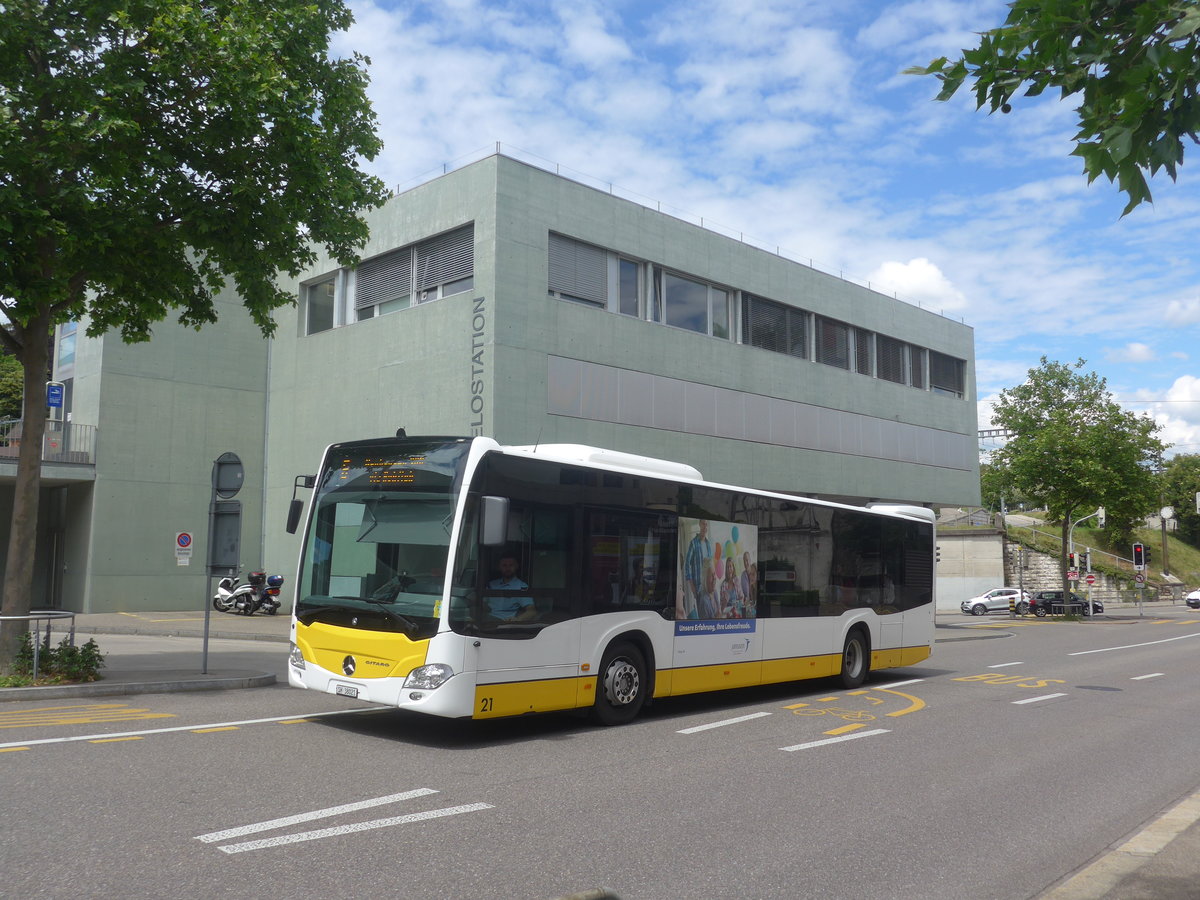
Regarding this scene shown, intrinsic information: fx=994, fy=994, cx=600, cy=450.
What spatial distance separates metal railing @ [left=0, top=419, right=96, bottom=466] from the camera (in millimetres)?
28625

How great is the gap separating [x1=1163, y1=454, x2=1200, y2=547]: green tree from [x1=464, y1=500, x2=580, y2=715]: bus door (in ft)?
297

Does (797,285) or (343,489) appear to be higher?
(797,285)

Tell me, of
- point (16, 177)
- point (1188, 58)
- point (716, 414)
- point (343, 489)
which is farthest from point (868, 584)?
point (716, 414)

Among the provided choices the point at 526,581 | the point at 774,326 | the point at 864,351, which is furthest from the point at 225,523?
the point at 864,351

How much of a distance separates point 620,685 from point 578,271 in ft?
54.9

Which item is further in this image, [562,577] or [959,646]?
[959,646]

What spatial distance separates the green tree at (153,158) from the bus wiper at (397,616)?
5.51 m

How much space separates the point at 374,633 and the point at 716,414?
20942 mm

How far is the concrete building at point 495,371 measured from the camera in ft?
80.3

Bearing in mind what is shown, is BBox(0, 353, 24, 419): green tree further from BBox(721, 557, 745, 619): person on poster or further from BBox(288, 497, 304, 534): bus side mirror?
BBox(721, 557, 745, 619): person on poster

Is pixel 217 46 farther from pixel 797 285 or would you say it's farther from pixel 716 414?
pixel 797 285

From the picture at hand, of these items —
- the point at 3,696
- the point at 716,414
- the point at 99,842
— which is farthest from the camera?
the point at 716,414

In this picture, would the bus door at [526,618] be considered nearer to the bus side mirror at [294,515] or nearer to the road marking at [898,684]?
the bus side mirror at [294,515]

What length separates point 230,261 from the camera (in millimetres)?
13508
